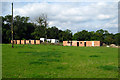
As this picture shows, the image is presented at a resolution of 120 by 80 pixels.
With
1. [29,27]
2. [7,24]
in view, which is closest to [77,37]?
[29,27]

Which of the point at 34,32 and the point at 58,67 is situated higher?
the point at 34,32

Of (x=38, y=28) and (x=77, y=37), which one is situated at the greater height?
(x=38, y=28)

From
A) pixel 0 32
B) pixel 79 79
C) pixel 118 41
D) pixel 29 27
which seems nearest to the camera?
pixel 79 79

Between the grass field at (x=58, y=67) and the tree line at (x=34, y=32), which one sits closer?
the grass field at (x=58, y=67)

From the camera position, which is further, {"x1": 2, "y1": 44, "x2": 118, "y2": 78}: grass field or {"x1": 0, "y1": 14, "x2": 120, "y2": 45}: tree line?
{"x1": 0, "y1": 14, "x2": 120, "y2": 45}: tree line

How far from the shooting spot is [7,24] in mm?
77438

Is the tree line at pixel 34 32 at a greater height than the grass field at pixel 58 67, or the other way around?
the tree line at pixel 34 32

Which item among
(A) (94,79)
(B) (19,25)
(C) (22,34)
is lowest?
(A) (94,79)

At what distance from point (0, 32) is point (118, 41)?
174 feet

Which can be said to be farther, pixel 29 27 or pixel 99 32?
pixel 29 27

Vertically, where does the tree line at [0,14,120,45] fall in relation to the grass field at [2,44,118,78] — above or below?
above

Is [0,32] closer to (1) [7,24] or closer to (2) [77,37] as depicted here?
(1) [7,24]

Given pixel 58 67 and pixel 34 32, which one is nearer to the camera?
pixel 58 67

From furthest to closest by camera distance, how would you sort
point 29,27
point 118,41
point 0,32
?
point 29,27, point 0,32, point 118,41
